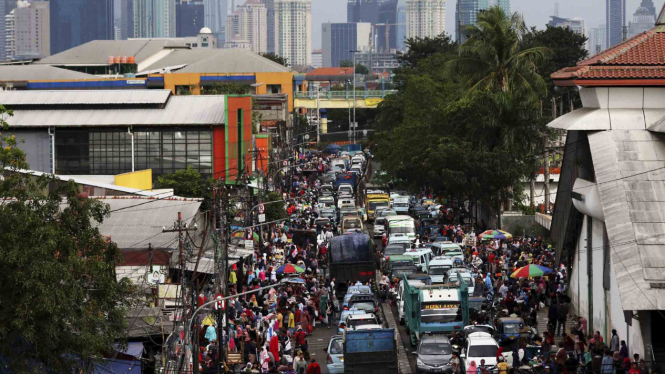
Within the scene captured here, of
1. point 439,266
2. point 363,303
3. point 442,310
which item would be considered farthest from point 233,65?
point 442,310

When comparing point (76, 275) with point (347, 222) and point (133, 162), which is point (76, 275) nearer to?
point (347, 222)

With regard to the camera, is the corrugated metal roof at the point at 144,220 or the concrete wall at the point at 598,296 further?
the corrugated metal roof at the point at 144,220

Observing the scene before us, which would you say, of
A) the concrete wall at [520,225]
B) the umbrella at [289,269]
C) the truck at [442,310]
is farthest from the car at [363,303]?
the concrete wall at [520,225]

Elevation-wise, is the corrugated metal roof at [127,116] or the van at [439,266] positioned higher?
the corrugated metal roof at [127,116]

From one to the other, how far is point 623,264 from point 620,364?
2270 millimetres

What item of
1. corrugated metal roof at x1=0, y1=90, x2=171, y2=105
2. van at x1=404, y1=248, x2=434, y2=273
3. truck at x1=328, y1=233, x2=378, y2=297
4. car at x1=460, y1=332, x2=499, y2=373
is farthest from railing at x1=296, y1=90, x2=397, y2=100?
car at x1=460, y1=332, x2=499, y2=373

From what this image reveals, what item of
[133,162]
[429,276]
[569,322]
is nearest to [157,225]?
[429,276]

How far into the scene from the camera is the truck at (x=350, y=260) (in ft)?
145

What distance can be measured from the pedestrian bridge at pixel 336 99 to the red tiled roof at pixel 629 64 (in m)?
98.7

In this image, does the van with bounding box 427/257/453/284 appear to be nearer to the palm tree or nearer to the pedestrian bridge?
the palm tree

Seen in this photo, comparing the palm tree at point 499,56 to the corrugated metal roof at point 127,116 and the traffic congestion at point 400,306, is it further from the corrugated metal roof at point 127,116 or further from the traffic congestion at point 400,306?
the corrugated metal roof at point 127,116

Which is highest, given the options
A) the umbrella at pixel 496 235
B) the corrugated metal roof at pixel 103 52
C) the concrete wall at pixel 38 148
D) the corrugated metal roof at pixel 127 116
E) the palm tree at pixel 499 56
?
the corrugated metal roof at pixel 103 52

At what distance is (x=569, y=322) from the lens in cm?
3656

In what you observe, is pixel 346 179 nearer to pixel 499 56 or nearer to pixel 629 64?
pixel 499 56
